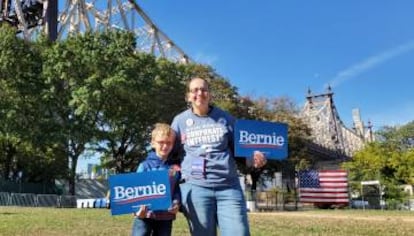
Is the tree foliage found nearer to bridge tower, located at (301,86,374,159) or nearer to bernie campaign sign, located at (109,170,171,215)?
bridge tower, located at (301,86,374,159)

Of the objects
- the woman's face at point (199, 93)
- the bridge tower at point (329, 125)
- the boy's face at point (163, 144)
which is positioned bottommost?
the boy's face at point (163, 144)

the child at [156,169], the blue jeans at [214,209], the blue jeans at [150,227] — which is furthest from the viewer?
the blue jeans at [150,227]

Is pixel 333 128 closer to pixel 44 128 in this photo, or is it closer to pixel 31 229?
pixel 44 128

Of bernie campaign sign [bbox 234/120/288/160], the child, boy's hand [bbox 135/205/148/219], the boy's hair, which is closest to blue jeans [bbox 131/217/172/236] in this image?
the child

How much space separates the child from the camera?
4.30 meters

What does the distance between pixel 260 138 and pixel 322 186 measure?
32544 millimetres

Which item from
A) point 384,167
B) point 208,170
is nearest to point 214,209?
point 208,170

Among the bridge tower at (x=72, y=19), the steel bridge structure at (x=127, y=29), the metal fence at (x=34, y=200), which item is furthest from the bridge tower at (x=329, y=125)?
the metal fence at (x=34, y=200)

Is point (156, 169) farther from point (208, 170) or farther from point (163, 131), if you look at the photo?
point (208, 170)

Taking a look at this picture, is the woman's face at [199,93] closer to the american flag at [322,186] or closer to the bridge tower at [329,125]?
the american flag at [322,186]

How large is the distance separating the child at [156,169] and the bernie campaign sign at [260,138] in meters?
0.52

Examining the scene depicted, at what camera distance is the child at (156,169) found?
4305mm

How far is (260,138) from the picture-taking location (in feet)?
14.7

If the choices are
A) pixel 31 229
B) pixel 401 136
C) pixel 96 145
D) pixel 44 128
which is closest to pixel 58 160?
pixel 96 145
